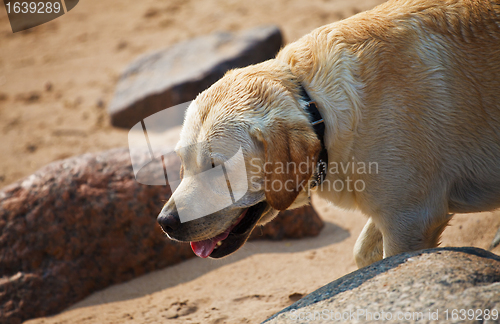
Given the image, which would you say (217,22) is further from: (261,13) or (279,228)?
(279,228)

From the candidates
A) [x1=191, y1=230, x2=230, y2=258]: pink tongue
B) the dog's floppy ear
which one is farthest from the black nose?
the dog's floppy ear

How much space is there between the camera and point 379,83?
8.22 ft

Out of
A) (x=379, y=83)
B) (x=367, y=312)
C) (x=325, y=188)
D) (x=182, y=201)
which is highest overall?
(x=379, y=83)

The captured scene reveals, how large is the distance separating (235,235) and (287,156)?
69 cm

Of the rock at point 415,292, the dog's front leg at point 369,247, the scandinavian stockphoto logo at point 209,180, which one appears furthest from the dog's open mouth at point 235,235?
the dog's front leg at point 369,247

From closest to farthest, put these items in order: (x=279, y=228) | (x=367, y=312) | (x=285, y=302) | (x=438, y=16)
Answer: (x=367, y=312)
(x=438, y=16)
(x=285, y=302)
(x=279, y=228)

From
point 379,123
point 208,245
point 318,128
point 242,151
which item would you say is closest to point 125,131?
point 208,245

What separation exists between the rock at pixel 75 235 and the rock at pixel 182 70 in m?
2.80

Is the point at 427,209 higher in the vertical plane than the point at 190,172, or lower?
lower

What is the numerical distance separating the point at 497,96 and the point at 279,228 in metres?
2.30

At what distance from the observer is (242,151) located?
2506 millimetres

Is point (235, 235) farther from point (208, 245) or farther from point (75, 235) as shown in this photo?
point (75, 235)

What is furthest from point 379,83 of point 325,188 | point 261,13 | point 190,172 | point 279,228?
point 261,13

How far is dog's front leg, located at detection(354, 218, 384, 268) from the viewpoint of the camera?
3.00 metres
